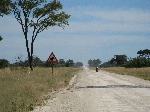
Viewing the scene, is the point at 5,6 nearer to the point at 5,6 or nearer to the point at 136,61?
the point at 5,6

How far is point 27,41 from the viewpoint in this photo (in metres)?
39.4

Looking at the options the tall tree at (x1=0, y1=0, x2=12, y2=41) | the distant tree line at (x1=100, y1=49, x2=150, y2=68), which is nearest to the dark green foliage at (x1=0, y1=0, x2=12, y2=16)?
the tall tree at (x1=0, y1=0, x2=12, y2=41)

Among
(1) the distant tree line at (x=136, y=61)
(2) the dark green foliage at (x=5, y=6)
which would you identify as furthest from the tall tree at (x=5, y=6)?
(1) the distant tree line at (x=136, y=61)

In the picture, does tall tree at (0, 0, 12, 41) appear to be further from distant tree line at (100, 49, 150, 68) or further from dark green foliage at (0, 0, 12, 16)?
distant tree line at (100, 49, 150, 68)

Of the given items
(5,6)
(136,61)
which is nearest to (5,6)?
(5,6)

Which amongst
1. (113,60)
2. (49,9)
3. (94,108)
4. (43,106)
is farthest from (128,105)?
(113,60)

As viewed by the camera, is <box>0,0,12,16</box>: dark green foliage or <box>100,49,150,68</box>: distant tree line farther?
<box>100,49,150,68</box>: distant tree line

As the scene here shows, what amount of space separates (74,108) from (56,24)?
3071cm

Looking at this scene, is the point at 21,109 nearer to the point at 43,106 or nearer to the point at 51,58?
the point at 43,106

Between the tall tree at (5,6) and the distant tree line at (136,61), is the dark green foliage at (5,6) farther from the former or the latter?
the distant tree line at (136,61)

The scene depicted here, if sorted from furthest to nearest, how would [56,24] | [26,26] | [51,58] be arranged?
[56,24], [26,26], [51,58]

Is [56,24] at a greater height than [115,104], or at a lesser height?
greater

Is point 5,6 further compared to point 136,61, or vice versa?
point 136,61

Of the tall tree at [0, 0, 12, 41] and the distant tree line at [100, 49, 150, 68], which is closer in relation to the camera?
the tall tree at [0, 0, 12, 41]
